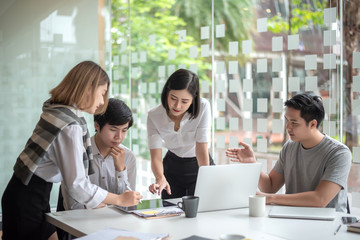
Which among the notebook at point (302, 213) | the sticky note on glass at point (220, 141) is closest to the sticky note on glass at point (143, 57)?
the sticky note on glass at point (220, 141)

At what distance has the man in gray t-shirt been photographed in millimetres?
2193

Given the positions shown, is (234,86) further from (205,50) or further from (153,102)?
(153,102)

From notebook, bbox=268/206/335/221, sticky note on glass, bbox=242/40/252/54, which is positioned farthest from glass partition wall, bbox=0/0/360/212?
notebook, bbox=268/206/335/221

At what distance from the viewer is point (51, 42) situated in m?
4.69

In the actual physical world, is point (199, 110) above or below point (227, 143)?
above

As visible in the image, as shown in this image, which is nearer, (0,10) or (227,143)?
(227,143)

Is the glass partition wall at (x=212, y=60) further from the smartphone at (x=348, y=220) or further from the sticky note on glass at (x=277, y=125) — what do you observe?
the smartphone at (x=348, y=220)

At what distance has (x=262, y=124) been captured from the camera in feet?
12.0

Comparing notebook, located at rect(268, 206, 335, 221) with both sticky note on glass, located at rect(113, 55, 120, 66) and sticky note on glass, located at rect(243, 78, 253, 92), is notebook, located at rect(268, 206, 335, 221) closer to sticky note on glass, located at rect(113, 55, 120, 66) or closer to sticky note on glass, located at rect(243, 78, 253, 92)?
sticky note on glass, located at rect(243, 78, 253, 92)

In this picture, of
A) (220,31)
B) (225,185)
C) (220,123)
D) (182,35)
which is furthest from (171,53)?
(225,185)

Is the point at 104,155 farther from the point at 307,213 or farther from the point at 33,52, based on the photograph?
the point at 33,52

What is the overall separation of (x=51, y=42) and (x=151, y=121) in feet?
7.20

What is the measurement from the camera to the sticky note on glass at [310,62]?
3334mm

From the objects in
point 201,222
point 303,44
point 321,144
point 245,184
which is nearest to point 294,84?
point 303,44
